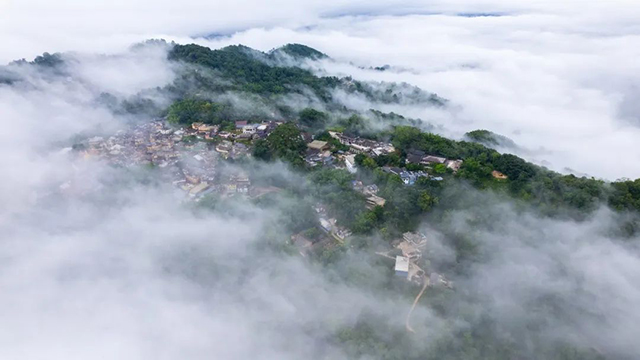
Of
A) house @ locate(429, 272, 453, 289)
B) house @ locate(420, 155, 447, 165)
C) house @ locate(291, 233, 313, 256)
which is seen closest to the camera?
house @ locate(429, 272, 453, 289)

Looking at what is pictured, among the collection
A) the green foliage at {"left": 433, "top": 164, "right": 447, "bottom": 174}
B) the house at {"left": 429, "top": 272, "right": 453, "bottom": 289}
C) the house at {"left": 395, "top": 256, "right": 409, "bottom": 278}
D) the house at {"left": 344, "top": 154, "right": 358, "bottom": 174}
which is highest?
the green foliage at {"left": 433, "top": 164, "right": 447, "bottom": 174}

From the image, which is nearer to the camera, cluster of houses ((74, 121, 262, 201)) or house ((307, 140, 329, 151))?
cluster of houses ((74, 121, 262, 201))

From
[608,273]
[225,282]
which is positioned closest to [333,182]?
[225,282]

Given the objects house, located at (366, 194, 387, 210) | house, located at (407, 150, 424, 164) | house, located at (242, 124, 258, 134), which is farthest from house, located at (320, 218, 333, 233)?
house, located at (242, 124, 258, 134)

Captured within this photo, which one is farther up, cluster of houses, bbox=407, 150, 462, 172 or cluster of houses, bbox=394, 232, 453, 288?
cluster of houses, bbox=407, 150, 462, 172

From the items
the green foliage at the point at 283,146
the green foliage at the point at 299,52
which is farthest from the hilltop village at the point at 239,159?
the green foliage at the point at 299,52

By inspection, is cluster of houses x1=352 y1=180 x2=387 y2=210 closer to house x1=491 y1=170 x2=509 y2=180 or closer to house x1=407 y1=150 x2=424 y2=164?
house x1=407 y1=150 x2=424 y2=164

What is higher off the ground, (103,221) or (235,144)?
(235,144)

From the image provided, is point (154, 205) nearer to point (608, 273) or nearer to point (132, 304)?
point (132, 304)
